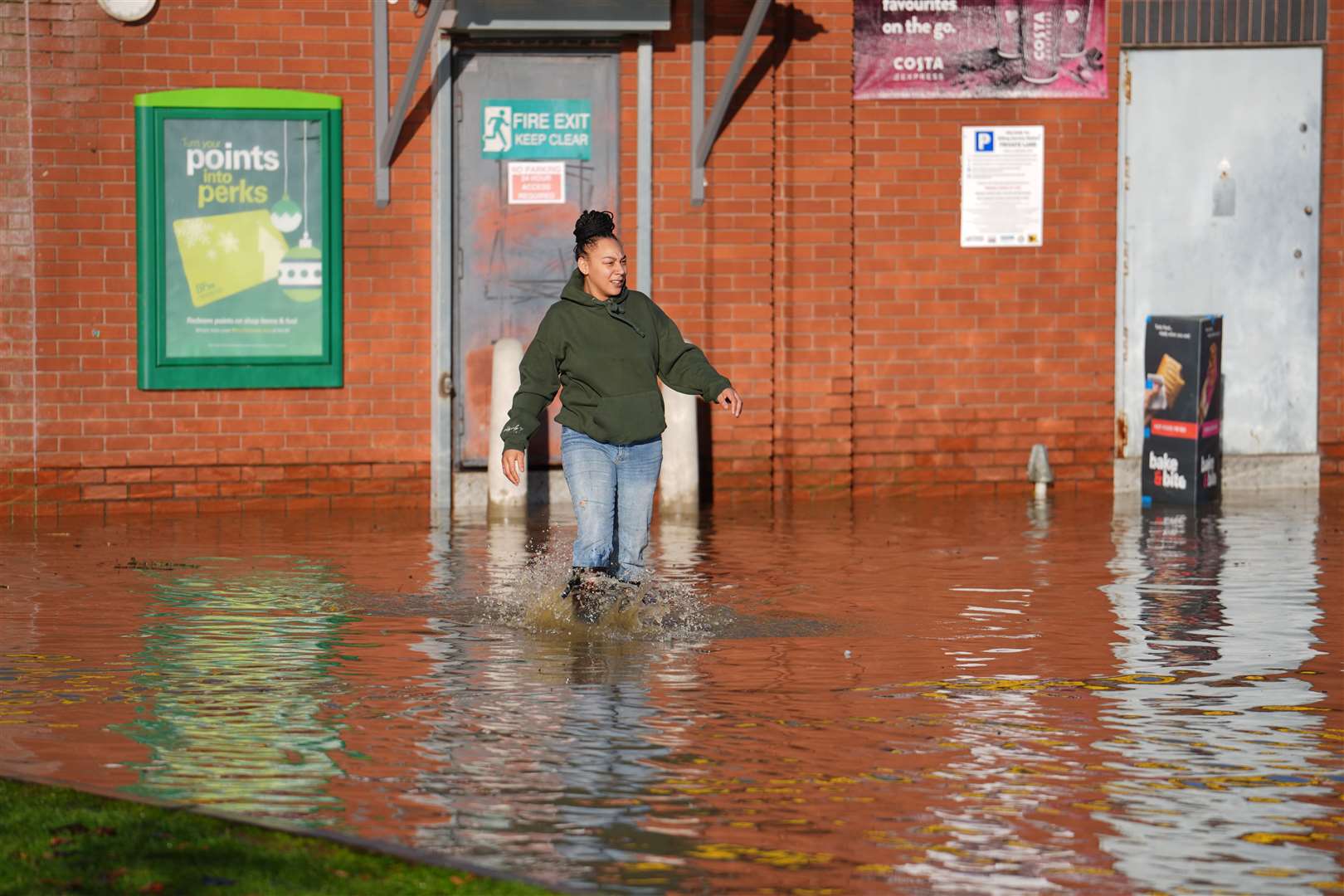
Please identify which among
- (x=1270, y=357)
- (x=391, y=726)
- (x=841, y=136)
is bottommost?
(x=391, y=726)

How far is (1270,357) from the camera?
55.3ft

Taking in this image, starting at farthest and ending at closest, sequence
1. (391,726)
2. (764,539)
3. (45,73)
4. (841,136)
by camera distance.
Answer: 1. (841,136)
2. (45,73)
3. (764,539)
4. (391,726)

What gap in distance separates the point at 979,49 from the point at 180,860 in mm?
11442

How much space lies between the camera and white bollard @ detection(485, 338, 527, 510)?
1490cm

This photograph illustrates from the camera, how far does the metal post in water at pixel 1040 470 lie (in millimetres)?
16156

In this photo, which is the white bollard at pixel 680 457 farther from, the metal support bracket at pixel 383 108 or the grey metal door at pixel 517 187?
the metal support bracket at pixel 383 108

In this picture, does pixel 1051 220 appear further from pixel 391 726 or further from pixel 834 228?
pixel 391 726

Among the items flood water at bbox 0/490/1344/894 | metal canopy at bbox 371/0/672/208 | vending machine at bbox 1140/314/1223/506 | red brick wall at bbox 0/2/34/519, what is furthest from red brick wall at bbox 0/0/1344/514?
flood water at bbox 0/490/1344/894

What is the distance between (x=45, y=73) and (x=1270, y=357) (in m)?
8.77

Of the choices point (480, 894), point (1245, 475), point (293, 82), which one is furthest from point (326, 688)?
point (1245, 475)

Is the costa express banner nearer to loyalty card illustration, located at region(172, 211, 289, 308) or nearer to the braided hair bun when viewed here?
loyalty card illustration, located at region(172, 211, 289, 308)

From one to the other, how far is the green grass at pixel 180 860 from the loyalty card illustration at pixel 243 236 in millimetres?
8966

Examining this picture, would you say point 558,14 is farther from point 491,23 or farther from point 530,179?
point 530,179

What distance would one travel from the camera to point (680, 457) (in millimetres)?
15250
